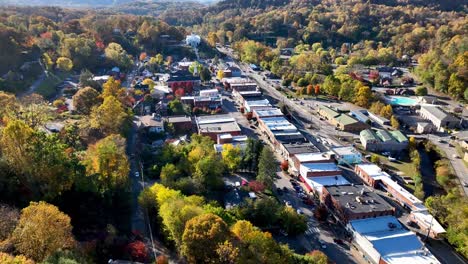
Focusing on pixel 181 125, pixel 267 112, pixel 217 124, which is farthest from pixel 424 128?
pixel 181 125

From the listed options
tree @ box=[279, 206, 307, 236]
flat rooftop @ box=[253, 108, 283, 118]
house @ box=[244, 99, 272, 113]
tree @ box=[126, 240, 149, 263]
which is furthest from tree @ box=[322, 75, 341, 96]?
tree @ box=[126, 240, 149, 263]

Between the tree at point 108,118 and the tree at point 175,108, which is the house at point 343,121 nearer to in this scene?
the tree at point 175,108

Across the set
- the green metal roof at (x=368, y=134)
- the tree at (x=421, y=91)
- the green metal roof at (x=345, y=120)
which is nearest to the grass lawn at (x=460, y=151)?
the green metal roof at (x=368, y=134)

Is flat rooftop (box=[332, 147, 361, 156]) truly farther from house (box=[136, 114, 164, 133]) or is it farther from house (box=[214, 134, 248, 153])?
house (box=[136, 114, 164, 133])

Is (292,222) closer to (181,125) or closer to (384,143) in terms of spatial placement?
(384,143)

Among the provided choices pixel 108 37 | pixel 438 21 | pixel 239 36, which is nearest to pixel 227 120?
pixel 108 37

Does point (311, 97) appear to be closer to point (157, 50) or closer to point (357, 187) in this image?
point (357, 187)
